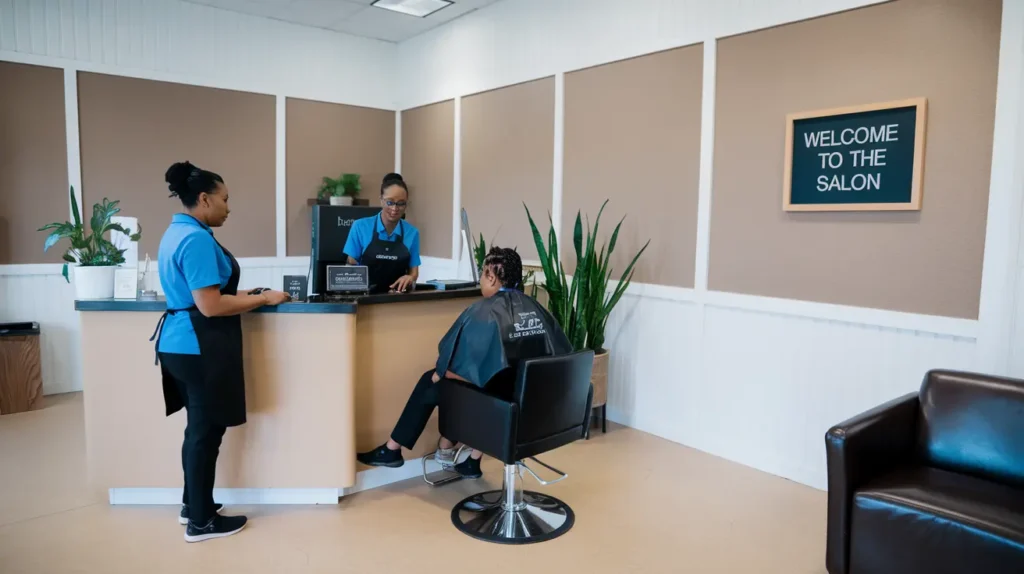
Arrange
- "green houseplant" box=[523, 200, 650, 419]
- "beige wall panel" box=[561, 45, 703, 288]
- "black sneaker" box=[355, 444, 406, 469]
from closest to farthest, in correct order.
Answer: "black sneaker" box=[355, 444, 406, 469] < "beige wall panel" box=[561, 45, 703, 288] < "green houseplant" box=[523, 200, 650, 419]

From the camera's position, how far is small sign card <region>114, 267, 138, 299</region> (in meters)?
3.08

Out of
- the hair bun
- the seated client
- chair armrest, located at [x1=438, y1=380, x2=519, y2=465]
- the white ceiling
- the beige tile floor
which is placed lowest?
the beige tile floor

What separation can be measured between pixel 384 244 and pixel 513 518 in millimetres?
1759

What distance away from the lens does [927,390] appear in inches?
106

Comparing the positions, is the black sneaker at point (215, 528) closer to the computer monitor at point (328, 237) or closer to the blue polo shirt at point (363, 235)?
the computer monitor at point (328, 237)

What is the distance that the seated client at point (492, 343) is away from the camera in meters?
2.80

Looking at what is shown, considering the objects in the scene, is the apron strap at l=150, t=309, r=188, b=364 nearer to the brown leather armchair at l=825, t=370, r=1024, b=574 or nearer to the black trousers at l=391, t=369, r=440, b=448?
the black trousers at l=391, t=369, r=440, b=448

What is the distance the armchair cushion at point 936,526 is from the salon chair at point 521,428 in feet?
3.58

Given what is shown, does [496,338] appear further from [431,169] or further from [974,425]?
[431,169]

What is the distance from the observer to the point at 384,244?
12.9 feet

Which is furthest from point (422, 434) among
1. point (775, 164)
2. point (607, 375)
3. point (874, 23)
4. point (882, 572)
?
point (874, 23)

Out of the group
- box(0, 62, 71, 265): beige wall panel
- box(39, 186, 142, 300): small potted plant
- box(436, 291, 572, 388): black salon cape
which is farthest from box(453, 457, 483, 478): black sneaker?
box(0, 62, 71, 265): beige wall panel

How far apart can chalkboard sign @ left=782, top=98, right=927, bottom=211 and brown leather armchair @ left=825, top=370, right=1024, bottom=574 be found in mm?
923

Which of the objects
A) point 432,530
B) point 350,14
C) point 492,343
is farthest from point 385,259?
point 350,14
